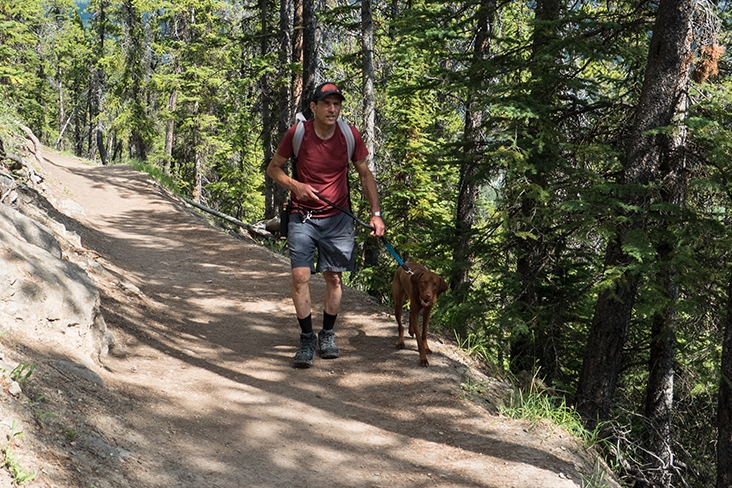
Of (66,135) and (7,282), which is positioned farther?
(66,135)

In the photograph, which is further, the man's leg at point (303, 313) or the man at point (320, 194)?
the man's leg at point (303, 313)

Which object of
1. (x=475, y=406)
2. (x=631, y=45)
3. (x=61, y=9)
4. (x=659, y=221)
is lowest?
(x=475, y=406)

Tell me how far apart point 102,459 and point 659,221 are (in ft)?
19.0

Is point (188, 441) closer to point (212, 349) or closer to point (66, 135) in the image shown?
point (212, 349)

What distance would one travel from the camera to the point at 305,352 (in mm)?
5992

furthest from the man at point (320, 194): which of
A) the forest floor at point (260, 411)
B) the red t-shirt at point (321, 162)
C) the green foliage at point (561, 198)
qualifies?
the green foliage at point (561, 198)

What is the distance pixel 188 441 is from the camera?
409 centimetres

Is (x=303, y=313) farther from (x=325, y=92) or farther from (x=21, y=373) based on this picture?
(x=21, y=373)

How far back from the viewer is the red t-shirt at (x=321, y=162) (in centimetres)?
555

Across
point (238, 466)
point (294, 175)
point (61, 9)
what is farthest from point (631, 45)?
point (61, 9)

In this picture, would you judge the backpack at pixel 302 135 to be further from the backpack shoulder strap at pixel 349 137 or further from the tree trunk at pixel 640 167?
the tree trunk at pixel 640 167

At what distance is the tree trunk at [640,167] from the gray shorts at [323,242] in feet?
9.00

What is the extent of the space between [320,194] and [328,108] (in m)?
0.83

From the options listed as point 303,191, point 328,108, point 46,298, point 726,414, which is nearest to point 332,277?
point 303,191
